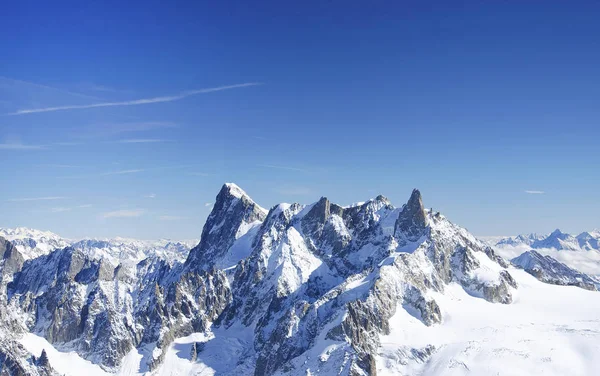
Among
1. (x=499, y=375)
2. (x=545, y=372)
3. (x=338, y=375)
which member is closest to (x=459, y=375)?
(x=499, y=375)

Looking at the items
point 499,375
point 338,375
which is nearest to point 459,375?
point 499,375

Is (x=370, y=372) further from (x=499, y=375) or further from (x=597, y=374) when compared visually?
(x=597, y=374)

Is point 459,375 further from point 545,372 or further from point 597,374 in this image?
point 597,374

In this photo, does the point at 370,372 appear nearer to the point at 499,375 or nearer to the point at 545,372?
the point at 499,375

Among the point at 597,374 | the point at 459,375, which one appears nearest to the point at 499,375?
the point at 459,375

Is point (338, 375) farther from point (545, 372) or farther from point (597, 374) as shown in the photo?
point (597, 374)

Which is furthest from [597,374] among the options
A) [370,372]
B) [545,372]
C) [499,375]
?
[370,372]

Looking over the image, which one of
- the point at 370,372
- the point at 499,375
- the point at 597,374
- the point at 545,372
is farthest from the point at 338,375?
the point at 597,374
